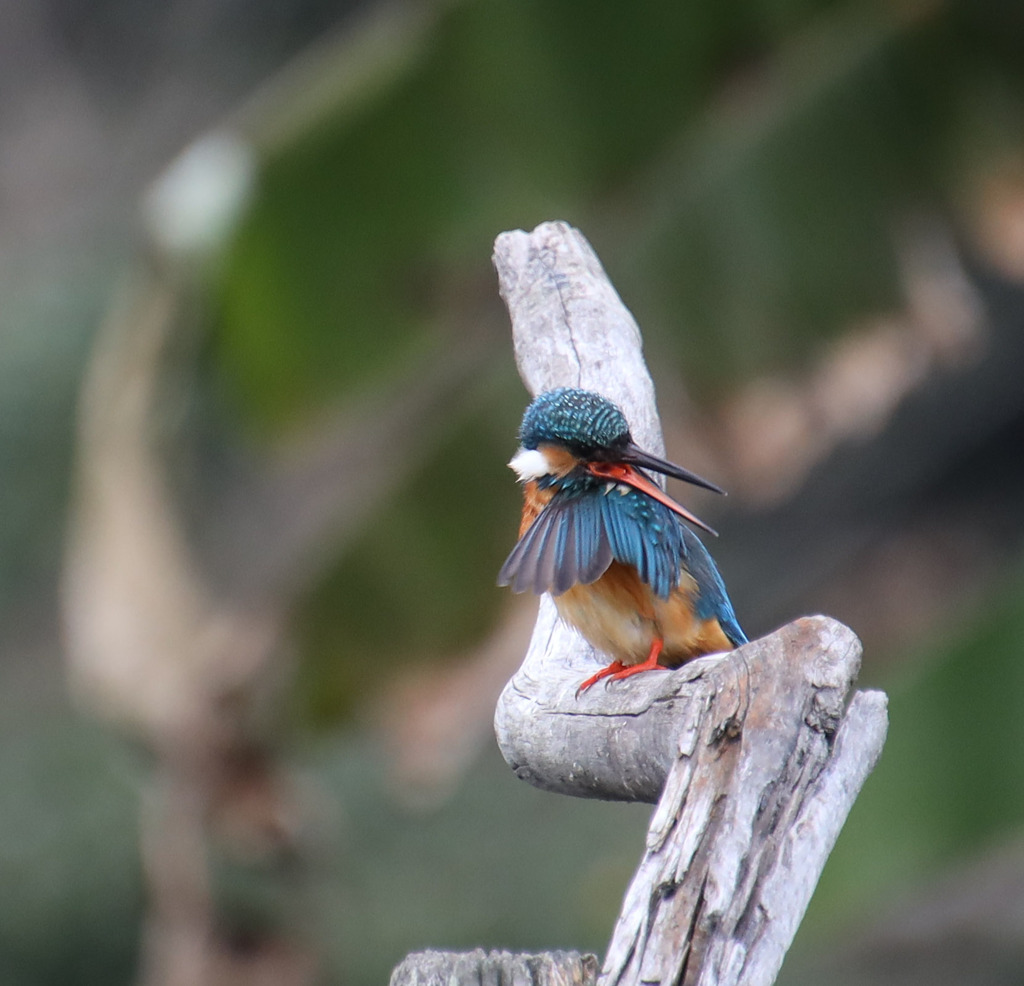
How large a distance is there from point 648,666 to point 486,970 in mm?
847

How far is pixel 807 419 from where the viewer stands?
360 centimetres

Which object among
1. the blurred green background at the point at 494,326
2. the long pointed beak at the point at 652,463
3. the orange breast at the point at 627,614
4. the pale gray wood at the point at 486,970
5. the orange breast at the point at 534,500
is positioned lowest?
the pale gray wood at the point at 486,970

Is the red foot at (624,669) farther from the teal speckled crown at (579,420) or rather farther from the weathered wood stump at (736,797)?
the teal speckled crown at (579,420)

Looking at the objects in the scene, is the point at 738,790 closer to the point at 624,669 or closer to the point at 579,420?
the point at 624,669

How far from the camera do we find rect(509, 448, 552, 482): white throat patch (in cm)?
241

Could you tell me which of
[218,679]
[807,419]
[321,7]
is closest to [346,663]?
[218,679]

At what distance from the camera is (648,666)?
216 cm

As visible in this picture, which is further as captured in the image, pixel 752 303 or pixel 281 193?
pixel 752 303

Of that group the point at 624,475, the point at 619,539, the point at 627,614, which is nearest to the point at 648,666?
the point at 627,614

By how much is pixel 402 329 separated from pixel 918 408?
2.13 m

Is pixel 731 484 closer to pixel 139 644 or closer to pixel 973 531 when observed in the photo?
pixel 139 644

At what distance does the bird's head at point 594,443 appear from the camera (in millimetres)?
2234

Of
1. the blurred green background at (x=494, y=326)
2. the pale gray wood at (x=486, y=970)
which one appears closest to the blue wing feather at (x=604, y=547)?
the pale gray wood at (x=486, y=970)

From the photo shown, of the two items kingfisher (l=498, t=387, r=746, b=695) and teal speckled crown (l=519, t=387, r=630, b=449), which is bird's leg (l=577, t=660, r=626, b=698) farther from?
teal speckled crown (l=519, t=387, r=630, b=449)
